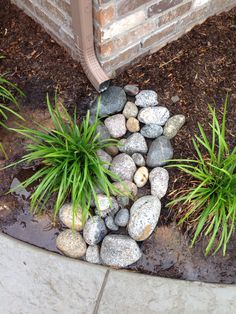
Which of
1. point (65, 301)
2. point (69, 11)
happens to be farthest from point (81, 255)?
point (69, 11)

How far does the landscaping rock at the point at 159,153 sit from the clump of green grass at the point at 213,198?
0.43 feet

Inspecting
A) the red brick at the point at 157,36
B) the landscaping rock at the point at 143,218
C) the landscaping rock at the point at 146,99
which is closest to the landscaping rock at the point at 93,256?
the landscaping rock at the point at 143,218

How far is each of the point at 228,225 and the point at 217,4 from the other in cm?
172

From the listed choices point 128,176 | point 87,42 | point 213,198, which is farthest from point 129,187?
point 87,42

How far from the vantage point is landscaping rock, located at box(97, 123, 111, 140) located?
101 inches

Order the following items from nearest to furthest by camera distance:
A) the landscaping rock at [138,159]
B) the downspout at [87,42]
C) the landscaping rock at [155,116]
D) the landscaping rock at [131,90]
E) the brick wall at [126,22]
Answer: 1. the downspout at [87,42]
2. the brick wall at [126,22]
3. the landscaping rock at [138,159]
4. the landscaping rock at [155,116]
5. the landscaping rock at [131,90]

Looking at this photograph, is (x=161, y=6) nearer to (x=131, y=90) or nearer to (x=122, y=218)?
(x=131, y=90)

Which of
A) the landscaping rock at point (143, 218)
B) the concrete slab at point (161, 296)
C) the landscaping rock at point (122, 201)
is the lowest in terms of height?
the concrete slab at point (161, 296)

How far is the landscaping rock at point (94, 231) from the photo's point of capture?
234 cm

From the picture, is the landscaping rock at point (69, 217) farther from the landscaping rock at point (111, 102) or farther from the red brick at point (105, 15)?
the red brick at point (105, 15)

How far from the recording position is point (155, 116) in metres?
2.63

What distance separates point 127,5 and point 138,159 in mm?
926

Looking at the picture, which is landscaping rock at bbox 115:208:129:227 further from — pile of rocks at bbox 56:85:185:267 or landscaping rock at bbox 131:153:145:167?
landscaping rock at bbox 131:153:145:167

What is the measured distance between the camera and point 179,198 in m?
2.30
